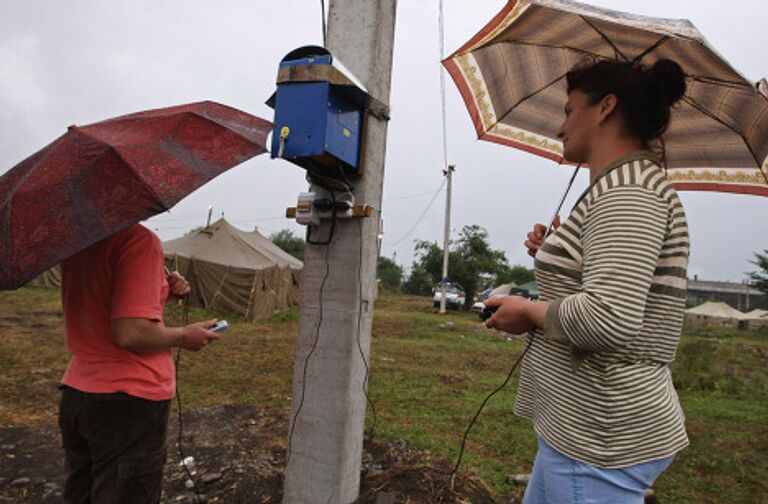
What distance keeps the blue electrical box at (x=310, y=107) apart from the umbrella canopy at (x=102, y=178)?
1.59 feet

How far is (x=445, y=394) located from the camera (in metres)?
6.65

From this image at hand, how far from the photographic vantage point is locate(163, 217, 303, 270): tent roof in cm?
1530

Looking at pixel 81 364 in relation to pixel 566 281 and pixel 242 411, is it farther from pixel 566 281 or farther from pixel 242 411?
pixel 242 411

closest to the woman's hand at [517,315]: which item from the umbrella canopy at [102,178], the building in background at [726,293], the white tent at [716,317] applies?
the umbrella canopy at [102,178]

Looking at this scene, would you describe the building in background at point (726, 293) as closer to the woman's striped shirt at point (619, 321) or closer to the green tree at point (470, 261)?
the green tree at point (470, 261)

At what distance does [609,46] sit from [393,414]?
4.36 metres

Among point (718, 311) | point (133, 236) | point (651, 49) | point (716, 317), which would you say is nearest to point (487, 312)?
point (651, 49)

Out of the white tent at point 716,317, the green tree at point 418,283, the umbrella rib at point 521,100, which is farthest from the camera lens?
the green tree at point 418,283

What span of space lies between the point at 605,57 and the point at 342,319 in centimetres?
176

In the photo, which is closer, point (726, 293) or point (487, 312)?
point (487, 312)

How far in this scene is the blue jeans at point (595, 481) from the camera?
1.19m

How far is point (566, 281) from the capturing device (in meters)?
1.30

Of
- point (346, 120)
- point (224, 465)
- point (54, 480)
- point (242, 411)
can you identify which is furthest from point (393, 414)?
point (346, 120)

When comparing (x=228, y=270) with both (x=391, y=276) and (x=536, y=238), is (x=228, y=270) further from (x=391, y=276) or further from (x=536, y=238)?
(x=391, y=276)
